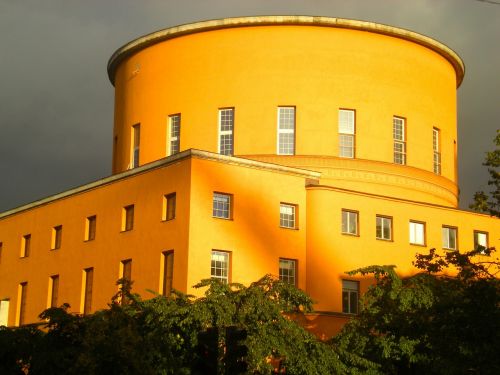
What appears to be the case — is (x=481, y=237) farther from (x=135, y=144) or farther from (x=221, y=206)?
(x=135, y=144)

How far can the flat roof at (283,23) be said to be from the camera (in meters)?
48.4

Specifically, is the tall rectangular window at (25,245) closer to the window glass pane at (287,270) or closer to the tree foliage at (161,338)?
the window glass pane at (287,270)

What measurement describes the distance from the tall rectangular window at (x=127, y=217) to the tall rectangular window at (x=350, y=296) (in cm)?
885

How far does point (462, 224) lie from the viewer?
4747 centimetres

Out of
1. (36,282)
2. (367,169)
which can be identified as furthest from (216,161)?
(36,282)

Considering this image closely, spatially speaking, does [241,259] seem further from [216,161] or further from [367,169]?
[367,169]

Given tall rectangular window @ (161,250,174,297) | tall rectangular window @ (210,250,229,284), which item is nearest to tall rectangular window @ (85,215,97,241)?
tall rectangular window @ (161,250,174,297)

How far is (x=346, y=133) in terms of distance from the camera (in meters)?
48.3

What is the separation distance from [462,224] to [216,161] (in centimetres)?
1224

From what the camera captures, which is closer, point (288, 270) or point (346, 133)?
point (288, 270)

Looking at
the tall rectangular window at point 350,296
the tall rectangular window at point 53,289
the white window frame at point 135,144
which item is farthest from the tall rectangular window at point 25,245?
the tall rectangular window at point 350,296

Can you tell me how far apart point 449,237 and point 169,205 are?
12733mm

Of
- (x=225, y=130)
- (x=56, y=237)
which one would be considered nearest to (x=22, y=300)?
(x=56, y=237)

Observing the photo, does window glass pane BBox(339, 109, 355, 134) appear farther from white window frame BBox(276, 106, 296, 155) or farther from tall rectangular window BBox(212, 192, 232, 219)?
tall rectangular window BBox(212, 192, 232, 219)
